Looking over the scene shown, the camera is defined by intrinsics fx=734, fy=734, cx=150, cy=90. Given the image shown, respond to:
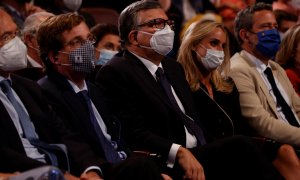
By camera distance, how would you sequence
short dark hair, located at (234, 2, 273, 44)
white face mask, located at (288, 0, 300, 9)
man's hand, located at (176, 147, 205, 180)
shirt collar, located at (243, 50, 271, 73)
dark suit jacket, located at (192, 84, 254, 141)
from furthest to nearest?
white face mask, located at (288, 0, 300, 9) < short dark hair, located at (234, 2, 273, 44) < shirt collar, located at (243, 50, 271, 73) < dark suit jacket, located at (192, 84, 254, 141) < man's hand, located at (176, 147, 205, 180)

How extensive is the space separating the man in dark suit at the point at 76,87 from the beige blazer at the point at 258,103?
3.53 ft

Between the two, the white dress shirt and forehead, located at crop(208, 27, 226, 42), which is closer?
the white dress shirt

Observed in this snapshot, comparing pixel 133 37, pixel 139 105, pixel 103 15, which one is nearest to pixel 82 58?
pixel 139 105

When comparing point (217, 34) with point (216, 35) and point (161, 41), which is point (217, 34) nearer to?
point (216, 35)

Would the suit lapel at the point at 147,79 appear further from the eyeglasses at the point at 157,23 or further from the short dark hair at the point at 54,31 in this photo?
the short dark hair at the point at 54,31

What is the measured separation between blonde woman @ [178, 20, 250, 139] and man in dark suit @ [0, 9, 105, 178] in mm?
1044

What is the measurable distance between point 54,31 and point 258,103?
4.73 feet

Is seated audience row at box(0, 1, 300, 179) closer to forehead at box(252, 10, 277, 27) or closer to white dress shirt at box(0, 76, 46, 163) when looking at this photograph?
white dress shirt at box(0, 76, 46, 163)

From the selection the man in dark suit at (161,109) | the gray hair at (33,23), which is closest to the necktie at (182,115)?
the man in dark suit at (161,109)

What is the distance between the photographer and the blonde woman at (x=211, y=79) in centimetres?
417

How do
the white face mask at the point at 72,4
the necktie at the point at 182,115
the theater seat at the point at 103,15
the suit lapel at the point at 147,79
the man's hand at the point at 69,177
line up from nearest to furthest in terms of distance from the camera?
1. the man's hand at the point at 69,177
2. the suit lapel at the point at 147,79
3. the necktie at the point at 182,115
4. the white face mask at the point at 72,4
5. the theater seat at the point at 103,15

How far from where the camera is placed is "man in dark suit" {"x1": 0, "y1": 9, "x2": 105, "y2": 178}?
3.05m

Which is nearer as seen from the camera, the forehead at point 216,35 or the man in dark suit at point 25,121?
the man in dark suit at point 25,121

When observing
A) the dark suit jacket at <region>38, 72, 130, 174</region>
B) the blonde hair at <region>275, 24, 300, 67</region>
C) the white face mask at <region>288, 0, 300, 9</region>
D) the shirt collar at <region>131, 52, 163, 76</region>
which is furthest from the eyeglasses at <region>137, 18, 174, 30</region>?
the white face mask at <region>288, 0, 300, 9</region>
